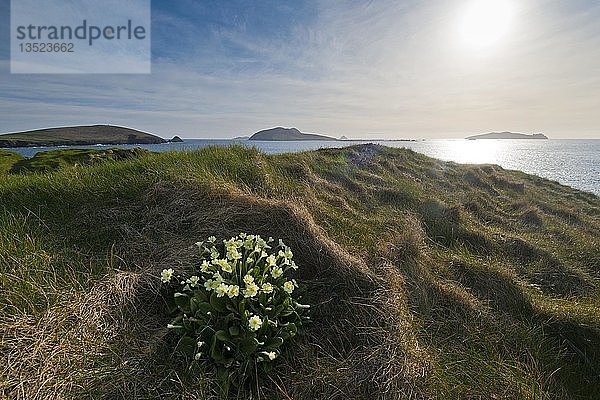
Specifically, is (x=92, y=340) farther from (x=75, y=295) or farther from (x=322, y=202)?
(x=322, y=202)

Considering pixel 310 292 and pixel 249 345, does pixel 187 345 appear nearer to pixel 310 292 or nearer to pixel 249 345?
pixel 249 345

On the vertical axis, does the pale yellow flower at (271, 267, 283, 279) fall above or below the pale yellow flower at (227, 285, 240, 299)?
above

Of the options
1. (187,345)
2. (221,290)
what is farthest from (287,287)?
(187,345)

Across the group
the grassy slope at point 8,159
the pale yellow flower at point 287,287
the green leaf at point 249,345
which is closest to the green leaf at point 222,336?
the green leaf at point 249,345

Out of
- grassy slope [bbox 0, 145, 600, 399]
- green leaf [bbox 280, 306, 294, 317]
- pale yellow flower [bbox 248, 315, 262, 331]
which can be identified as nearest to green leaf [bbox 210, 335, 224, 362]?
grassy slope [bbox 0, 145, 600, 399]

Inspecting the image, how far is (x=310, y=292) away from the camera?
3908mm

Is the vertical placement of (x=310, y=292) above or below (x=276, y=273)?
below

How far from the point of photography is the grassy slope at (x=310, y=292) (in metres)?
2.69

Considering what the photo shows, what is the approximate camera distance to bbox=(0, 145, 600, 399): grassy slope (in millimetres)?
2688

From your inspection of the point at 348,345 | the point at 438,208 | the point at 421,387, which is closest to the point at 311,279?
the point at 348,345

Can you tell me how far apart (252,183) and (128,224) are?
2492 millimetres

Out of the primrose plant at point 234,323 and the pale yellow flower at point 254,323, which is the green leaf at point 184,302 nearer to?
the primrose plant at point 234,323

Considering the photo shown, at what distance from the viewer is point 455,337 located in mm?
3662

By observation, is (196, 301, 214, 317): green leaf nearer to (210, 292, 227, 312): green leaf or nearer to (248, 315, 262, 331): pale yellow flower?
(210, 292, 227, 312): green leaf
